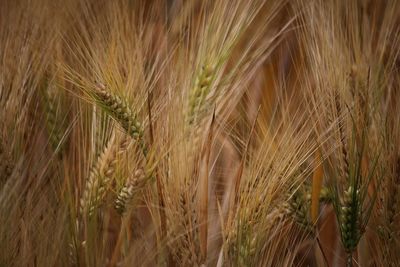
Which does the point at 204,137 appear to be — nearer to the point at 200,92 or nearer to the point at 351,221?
the point at 200,92

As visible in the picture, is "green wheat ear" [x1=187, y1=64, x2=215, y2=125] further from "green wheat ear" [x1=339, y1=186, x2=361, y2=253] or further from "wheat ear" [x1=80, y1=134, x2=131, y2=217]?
"green wheat ear" [x1=339, y1=186, x2=361, y2=253]

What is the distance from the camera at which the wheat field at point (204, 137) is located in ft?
3.81

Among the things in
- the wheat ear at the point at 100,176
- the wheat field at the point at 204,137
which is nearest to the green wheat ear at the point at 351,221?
the wheat field at the point at 204,137

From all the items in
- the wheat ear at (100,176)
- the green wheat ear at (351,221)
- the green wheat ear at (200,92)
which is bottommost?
the wheat ear at (100,176)

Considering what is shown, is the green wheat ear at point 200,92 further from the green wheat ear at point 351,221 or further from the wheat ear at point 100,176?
the green wheat ear at point 351,221

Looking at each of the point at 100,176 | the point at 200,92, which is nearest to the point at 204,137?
the point at 200,92

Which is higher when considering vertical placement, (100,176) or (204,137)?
(204,137)

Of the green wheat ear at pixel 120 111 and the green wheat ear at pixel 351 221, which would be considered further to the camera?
the green wheat ear at pixel 120 111

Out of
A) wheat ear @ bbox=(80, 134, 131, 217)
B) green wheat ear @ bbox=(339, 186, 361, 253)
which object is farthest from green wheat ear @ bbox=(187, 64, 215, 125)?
green wheat ear @ bbox=(339, 186, 361, 253)

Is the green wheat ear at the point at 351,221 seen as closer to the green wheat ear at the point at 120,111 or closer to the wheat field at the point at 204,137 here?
the wheat field at the point at 204,137

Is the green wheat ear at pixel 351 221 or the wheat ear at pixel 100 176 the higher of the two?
the green wheat ear at pixel 351 221

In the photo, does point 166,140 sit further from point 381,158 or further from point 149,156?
point 381,158

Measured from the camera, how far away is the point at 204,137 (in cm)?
122

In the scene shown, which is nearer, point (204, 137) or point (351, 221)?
point (351, 221)
